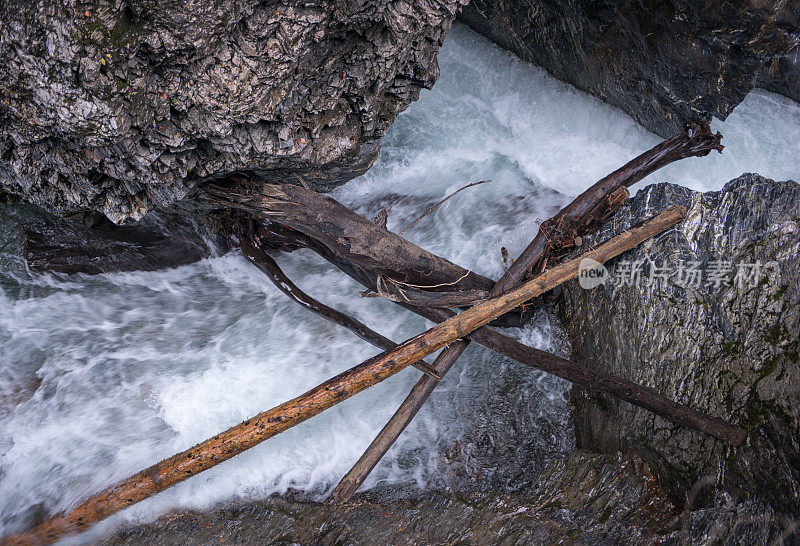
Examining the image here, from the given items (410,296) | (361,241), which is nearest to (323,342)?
(410,296)

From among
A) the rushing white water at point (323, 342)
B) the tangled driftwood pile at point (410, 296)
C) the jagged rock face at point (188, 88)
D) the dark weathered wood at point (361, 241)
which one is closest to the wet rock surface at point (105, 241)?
the rushing white water at point (323, 342)

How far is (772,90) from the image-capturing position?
5.06 metres

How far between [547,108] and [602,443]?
10.8 feet

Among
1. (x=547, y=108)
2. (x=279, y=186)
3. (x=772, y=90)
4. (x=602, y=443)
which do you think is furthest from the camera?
(x=547, y=108)

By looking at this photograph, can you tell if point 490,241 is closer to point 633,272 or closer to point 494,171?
point 494,171

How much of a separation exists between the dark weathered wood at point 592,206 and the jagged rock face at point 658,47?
1.68 ft

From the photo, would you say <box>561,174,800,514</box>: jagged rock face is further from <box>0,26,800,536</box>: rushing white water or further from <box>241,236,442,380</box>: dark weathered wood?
<box>241,236,442,380</box>: dark weathered wood

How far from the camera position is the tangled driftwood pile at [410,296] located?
3672 millimetres

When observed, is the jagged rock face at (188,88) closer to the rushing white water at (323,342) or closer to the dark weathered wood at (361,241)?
the dark weathered wood at (361,241)

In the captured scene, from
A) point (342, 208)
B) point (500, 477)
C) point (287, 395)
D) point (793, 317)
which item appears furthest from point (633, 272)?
point (287, 395)

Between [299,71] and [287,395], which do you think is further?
[287,395]

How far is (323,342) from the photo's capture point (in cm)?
494

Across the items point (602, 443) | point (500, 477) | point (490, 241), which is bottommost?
point (500, 477)

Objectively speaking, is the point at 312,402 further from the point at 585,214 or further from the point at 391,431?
the point at 585,214
